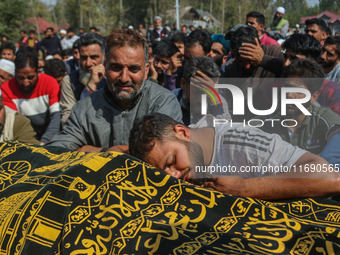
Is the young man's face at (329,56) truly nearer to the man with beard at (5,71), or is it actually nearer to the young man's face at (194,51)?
the young man's face at (194,51)

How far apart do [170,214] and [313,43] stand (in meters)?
2.97

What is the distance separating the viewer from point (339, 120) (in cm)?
314

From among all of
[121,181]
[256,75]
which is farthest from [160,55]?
[121,181]

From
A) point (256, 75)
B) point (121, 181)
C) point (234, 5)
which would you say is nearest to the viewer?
point (121, 181)

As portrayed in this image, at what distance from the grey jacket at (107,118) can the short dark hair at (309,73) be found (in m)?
1.15

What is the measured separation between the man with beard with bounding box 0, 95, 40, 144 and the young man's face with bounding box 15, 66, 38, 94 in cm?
95

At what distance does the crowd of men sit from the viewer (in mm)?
2531

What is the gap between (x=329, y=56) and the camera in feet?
16.8

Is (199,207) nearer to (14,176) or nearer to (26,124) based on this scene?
(14,176)

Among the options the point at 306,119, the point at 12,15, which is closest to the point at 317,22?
the point at 306,119

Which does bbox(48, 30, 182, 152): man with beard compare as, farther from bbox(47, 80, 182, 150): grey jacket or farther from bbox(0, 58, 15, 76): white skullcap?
bbox(0, 58, 15, 76): white skullcap

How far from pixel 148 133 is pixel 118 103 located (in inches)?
34.4

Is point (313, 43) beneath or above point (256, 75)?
above

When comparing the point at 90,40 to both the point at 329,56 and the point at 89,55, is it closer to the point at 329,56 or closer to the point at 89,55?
the point at 89,55
